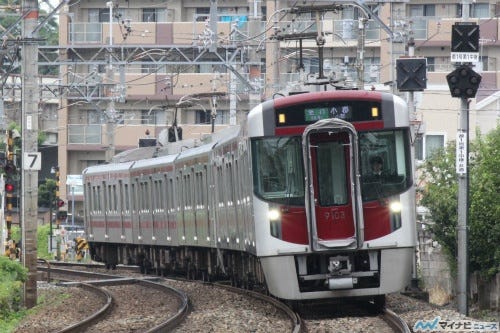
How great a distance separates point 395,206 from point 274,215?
132cm

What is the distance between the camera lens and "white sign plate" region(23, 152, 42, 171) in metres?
20.9

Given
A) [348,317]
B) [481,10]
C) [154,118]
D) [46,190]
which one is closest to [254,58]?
[348,317]

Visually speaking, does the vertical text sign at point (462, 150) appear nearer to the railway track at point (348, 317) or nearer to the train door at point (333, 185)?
the railway track at point (348, 317)

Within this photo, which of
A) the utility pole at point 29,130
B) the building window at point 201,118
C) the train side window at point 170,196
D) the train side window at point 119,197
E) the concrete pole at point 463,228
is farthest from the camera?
the building window at point 201,118

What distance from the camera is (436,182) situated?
88.8ft

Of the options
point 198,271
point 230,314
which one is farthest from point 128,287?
point 230,314

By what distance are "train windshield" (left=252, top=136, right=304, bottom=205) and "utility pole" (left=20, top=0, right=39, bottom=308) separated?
20.2 feet

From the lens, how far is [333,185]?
15352 millimetres

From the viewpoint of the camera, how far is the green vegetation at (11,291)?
1892 centimetres

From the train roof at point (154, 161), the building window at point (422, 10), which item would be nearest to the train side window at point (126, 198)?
the train roof at point (154, 161)

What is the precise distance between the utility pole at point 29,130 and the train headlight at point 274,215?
6445 mm

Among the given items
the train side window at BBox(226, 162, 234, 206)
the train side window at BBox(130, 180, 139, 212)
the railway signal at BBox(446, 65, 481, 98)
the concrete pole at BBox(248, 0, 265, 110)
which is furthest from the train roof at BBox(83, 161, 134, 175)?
the railway signal at BBox(446, 65, 481, 98)

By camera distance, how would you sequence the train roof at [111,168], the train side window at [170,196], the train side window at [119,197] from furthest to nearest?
the train side window at [119,197] < the train roof at [111,168] < the train side window at [170,196]

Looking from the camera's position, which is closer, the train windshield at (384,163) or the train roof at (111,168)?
the train windshield at (384,163)
